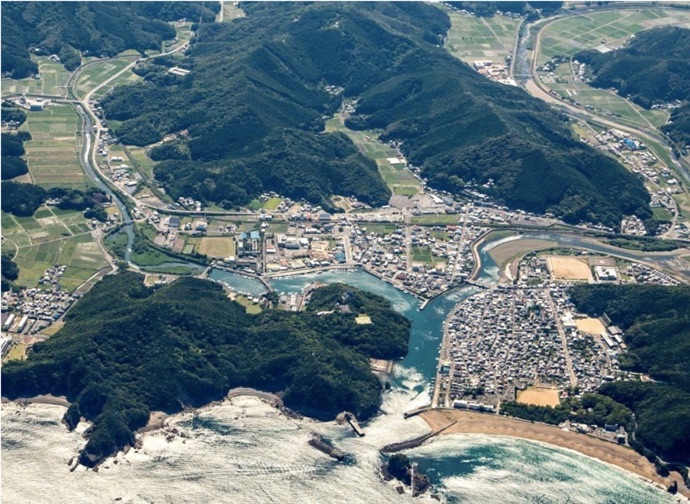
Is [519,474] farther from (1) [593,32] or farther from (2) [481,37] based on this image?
(1) [593,32]

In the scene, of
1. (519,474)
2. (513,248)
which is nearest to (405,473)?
(519,474)

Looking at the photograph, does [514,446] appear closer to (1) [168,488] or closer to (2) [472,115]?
(1) [168,488]

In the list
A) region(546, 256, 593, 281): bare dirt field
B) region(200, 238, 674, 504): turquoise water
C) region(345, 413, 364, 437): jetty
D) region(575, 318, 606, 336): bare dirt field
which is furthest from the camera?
region(546, 256, 593, 281): bare dirt field

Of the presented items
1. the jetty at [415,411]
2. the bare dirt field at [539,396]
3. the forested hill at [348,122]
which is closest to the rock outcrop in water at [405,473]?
the jetty at [415,411]

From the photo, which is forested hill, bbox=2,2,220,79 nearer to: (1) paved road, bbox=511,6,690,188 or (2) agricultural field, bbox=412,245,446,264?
(1) paved road, bbox=511,6,690,188

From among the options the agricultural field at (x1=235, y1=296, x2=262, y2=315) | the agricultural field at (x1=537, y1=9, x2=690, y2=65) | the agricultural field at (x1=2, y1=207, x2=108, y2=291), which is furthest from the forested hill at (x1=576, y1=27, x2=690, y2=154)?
the agricultural field at (x1=2, y1=207, x2=108, y2=291)

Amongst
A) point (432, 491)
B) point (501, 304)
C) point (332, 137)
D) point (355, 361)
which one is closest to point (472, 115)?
point (332, 137)
